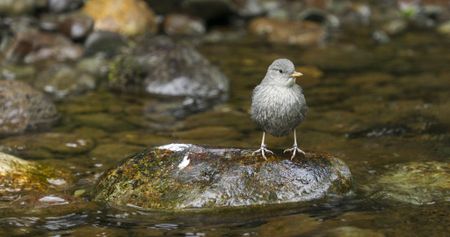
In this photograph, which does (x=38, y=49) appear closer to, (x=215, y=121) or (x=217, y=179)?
(x=215, y=121)

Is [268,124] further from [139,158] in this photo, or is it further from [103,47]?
[103,47]

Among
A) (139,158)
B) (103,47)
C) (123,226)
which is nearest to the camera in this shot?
(123,226)

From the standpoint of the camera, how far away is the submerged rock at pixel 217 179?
6.96 m

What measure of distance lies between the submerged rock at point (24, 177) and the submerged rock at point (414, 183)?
3.51 m

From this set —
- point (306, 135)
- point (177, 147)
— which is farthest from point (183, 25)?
point (177, 147)

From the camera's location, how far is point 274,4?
20.5 meters

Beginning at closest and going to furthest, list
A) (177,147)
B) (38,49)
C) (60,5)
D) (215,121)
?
(177,147) → (215,121) → (38,49) → (60,5)

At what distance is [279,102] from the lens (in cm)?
687

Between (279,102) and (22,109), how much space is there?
5.08 m

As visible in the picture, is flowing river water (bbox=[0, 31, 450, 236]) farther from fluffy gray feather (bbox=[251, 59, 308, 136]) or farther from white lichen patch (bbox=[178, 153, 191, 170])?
fluffy gray feather (bbox=[251, 59, 308, 136])

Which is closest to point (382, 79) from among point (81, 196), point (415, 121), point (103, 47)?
point (415, 121)

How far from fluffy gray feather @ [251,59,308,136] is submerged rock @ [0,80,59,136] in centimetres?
463

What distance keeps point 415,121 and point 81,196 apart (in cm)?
513

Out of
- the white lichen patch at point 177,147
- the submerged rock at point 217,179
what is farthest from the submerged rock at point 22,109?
the white lichen patch at point 177,147
